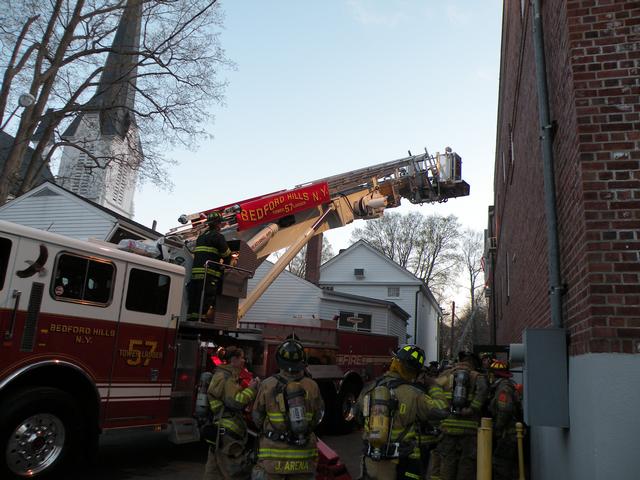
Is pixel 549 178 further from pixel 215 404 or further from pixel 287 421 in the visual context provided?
pixel 215 404

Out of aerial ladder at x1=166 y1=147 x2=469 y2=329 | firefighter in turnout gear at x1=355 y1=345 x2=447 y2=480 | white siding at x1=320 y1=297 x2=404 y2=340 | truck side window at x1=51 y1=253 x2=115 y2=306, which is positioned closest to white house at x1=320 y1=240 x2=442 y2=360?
white siding at x1=320 y1=297 x2=404 y2=340

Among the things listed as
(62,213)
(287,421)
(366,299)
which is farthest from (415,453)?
(366,299)

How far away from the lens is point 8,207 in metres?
16.4

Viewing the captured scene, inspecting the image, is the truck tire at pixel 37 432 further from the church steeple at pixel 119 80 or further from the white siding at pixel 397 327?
the white siding at pixel 397 327

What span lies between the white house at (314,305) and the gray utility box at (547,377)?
1860 centimetres

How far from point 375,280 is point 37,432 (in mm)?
29935

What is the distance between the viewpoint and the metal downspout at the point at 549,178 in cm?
462

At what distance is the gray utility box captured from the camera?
4.16m

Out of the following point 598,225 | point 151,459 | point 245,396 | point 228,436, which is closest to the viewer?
point 598,225

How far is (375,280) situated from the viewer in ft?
114

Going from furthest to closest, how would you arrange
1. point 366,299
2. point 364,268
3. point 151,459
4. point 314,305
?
point 364,268
point 366,299
point 314,305
point 151,459

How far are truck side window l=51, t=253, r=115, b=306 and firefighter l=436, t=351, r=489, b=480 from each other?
4203mm

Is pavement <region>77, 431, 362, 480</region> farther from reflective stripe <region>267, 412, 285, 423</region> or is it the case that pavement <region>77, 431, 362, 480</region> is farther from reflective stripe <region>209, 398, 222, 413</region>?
reflective stripe <region>267, 412, 285, 423</region>

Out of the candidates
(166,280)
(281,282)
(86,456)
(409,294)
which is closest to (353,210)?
(166,280)
